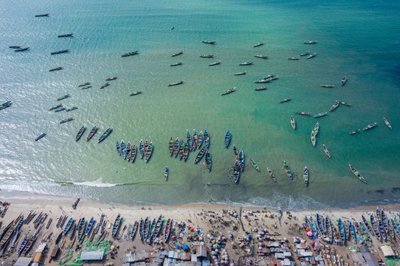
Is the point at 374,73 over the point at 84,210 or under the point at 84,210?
over

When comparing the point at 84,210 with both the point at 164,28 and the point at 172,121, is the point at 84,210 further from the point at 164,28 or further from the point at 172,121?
the point at 164,28

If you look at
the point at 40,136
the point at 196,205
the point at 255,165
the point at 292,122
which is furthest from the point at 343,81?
the point at 40,136

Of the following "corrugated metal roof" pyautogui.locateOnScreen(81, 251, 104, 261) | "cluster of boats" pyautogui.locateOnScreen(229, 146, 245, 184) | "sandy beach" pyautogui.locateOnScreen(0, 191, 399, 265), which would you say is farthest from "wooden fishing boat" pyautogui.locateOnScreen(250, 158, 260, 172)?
"corrugated metal roof" pyautogui.locateOnScreen(81, 251, 104, 261)

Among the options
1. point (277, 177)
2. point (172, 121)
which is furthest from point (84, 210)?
point (277, 177)

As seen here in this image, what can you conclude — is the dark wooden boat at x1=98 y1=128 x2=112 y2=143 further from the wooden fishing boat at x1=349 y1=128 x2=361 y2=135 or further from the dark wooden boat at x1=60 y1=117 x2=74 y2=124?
the wooden fishing boat at x1=349 y1=128 x2=361 y2=135

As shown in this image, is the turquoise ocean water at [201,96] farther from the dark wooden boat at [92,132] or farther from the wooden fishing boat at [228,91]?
the dark wooden boat at [92,132]

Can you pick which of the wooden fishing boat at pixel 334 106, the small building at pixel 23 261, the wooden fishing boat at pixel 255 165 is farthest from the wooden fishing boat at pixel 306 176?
the small building at pixel 23 261

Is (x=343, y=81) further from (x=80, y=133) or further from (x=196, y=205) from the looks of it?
(x=80, y=133)
